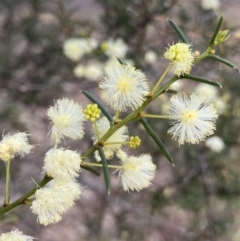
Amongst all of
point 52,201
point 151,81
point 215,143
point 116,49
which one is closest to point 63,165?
point 52,201

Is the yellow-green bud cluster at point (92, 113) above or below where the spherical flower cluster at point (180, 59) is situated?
below

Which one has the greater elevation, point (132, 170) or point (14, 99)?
point (14, 99)

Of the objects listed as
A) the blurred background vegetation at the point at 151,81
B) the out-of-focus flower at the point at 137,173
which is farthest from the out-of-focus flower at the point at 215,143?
the out-of-focus flower at the point at 137,173

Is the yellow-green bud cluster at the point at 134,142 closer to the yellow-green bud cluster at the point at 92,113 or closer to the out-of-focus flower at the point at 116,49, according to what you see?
the yellow-green bud cluster at the point at 92,113

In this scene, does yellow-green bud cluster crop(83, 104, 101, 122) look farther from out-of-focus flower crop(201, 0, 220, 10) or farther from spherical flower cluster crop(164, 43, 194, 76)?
out-of-focus flower crop(201, 0, 220, 10)

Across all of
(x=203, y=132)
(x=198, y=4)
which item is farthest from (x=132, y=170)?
(x=198, y=4)

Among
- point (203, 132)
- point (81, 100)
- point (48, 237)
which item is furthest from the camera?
point (81, 100)

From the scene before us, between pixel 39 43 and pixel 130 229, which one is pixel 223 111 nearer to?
pixel 130 229
